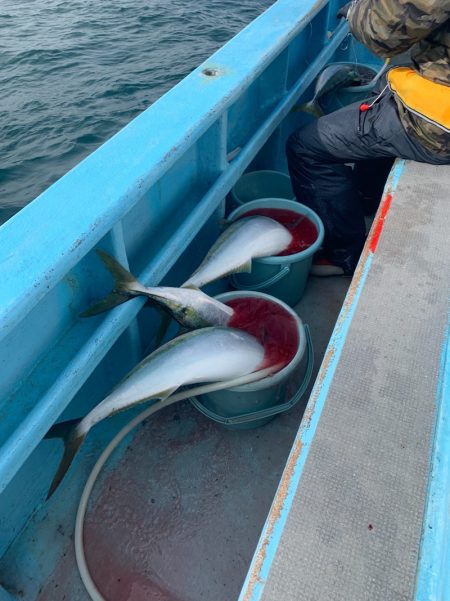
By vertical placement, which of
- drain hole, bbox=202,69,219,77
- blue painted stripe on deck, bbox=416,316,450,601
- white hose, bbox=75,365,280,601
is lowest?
white hose, bbox=75,365,280,601

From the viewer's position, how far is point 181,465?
2352mm

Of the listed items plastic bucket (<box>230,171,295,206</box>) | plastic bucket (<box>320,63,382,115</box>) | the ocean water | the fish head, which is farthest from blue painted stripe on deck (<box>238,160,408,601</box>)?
the ocean water

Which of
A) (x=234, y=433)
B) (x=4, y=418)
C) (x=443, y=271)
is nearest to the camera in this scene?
(x=4, y=418)

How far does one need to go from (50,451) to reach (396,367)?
1.52 meters

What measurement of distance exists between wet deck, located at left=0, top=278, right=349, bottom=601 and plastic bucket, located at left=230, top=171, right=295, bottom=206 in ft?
5.74

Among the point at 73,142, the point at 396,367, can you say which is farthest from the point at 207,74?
the point at 73,142

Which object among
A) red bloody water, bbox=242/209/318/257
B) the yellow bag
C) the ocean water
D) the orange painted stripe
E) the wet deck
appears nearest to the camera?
the wet deck

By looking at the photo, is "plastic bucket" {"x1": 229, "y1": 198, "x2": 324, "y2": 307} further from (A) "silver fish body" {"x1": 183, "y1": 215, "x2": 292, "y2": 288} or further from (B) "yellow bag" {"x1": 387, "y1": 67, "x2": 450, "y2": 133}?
(B) "yellow bag" {"x1": 387, "y1": 67, "x2": 450, "y2": 133}

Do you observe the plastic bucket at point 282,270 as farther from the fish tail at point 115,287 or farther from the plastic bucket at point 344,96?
the plastic bucket at point 344,96

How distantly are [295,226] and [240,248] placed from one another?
62 cm

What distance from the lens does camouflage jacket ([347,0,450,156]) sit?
7.06 ft

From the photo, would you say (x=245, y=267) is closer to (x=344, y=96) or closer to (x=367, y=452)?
(x=367, y=452)

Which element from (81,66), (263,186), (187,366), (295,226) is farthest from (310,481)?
(81,66)

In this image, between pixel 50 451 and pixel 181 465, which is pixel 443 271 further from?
pixel 50 451
